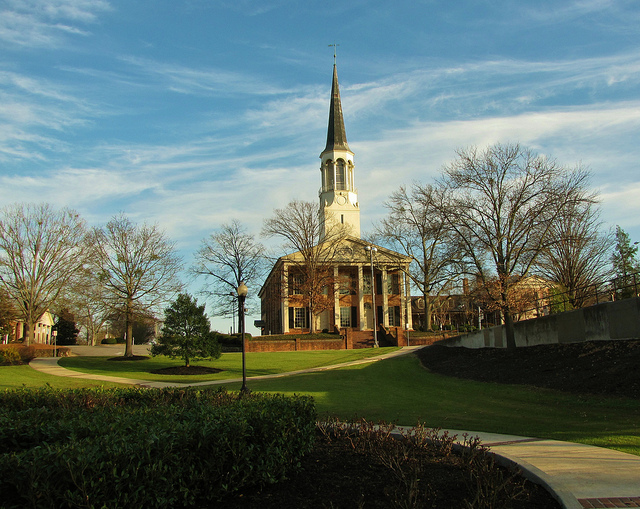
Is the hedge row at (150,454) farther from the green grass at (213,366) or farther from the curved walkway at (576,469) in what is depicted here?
the green grass at (213,366)

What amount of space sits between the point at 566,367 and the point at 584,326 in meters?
2.51

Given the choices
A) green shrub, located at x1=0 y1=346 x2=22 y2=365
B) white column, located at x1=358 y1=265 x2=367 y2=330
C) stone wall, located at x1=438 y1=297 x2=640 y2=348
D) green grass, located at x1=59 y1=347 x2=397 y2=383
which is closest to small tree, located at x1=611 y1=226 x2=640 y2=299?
stone wall, located at x1=438 y1=297 x2=640 y2=348

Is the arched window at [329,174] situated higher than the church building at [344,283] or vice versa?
the arched window at [329,174]

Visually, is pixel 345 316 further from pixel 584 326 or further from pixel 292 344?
pixel 584 326

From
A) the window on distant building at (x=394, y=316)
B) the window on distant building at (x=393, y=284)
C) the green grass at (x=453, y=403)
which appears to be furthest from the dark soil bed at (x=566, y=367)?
the window on distant building at (x=394, y=316)

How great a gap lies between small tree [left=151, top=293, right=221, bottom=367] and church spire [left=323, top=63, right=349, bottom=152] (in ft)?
132

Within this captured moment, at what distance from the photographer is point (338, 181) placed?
61844 millimetres

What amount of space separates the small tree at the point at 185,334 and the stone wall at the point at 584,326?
50.2 ft

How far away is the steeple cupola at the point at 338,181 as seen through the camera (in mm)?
60719

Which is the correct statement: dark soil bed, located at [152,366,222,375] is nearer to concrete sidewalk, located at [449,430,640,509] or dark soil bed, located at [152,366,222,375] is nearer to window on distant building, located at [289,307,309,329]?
concrete sidewalk, located at [449,430,640,509]

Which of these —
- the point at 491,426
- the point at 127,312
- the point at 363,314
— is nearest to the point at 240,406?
the point at 491,426

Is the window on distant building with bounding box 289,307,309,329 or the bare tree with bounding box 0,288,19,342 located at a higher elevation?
the bare tree with bounding box 0,288,19,342

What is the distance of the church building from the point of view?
4903 centimetres

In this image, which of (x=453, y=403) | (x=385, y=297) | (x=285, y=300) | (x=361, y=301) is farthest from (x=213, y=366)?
(x=385, y=297)
